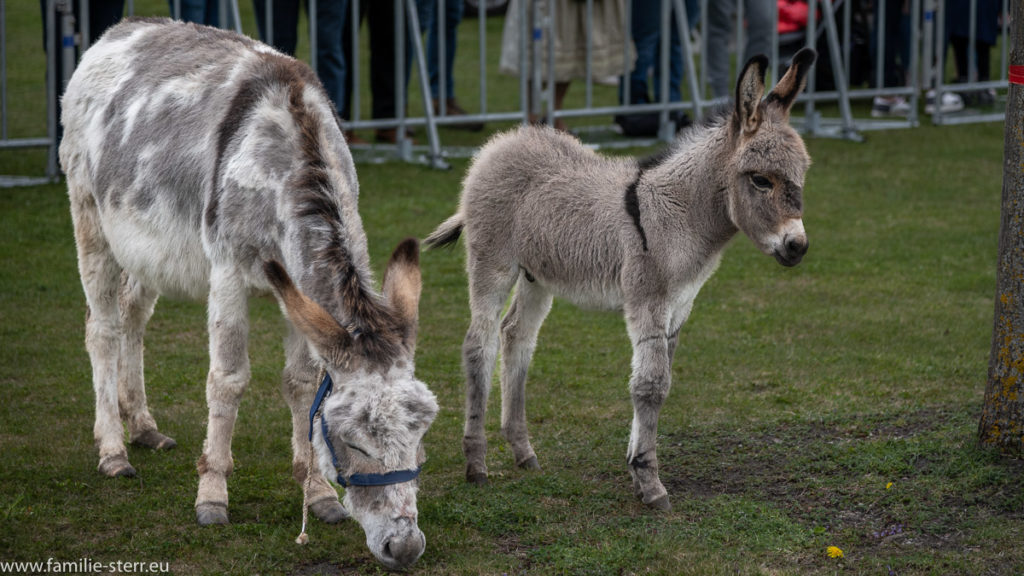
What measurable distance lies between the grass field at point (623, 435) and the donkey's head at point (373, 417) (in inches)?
27.1

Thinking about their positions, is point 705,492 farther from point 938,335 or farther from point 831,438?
point 938,335

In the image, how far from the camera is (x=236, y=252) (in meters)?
4.80

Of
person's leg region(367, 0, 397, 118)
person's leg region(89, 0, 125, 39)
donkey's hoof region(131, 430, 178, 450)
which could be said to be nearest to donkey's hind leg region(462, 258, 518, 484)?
donkey's hoof region(131, 430, 178, 450)

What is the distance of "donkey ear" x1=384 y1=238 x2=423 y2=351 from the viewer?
169 inches

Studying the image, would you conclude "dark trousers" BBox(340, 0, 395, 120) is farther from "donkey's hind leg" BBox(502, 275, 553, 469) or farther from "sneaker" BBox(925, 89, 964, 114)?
"sneaker" BBox(925, 89, 964, 114)

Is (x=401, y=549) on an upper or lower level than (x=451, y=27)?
lower

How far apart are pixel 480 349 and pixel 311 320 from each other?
1.58 m

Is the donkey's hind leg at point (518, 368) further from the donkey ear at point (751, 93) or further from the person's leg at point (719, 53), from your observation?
the person's leg at point (719, 53)

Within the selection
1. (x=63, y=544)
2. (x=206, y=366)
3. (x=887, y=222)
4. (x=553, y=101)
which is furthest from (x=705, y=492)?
(x=553, y=101)

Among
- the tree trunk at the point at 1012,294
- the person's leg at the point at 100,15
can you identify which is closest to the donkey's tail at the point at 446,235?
the tree trunk at the point at 1012,294

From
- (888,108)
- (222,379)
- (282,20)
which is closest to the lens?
(222,379)

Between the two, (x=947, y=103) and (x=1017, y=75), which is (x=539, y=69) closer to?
(x=947, y=103)

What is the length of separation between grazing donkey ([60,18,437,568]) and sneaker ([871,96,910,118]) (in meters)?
11.1

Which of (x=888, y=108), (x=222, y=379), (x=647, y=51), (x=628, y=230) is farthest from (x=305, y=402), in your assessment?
(x=888, y=108)
